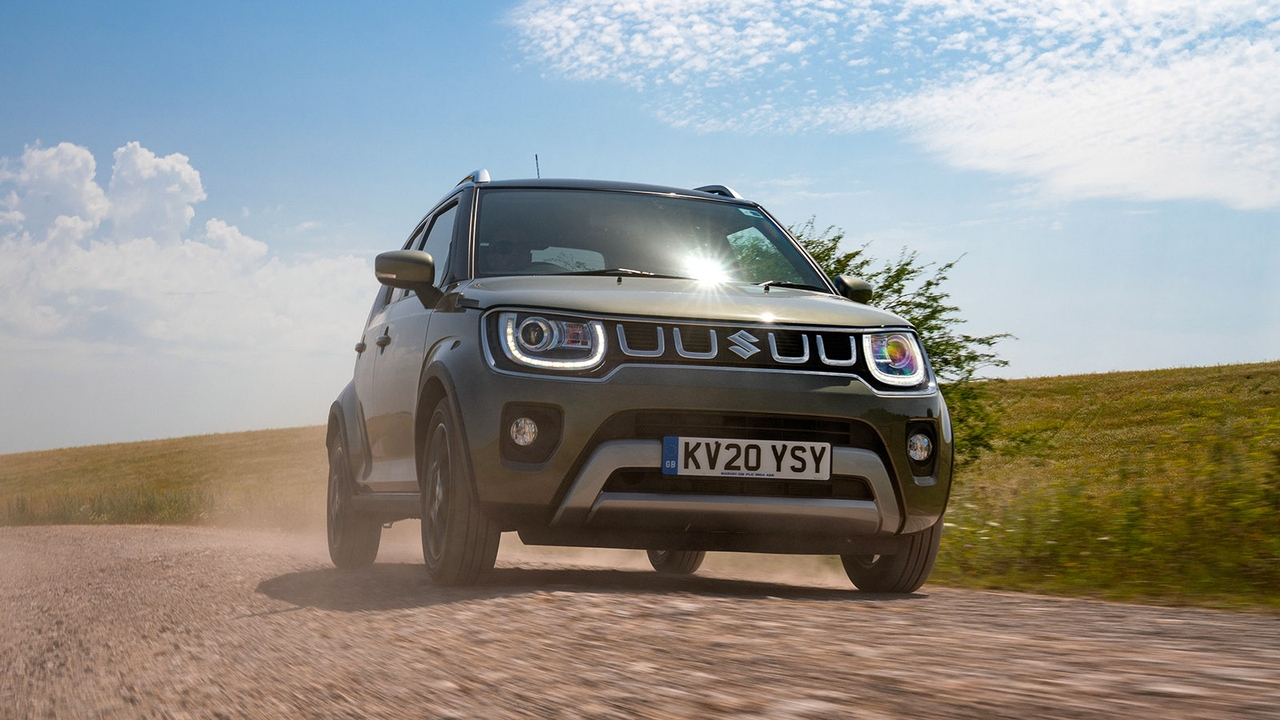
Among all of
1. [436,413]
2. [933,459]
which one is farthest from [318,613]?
[933,459]

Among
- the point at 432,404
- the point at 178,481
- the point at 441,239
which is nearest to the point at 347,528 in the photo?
the point at 441,239

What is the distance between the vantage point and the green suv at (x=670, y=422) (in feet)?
15.5

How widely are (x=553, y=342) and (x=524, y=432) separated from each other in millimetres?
362

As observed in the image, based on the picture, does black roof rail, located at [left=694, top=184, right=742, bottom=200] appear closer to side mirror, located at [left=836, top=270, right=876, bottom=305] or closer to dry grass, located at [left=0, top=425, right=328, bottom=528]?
side mirror, located at [left=836, top=270, right=876, bottom=305]

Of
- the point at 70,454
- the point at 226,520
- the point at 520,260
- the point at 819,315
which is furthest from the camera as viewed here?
the point at 70,454

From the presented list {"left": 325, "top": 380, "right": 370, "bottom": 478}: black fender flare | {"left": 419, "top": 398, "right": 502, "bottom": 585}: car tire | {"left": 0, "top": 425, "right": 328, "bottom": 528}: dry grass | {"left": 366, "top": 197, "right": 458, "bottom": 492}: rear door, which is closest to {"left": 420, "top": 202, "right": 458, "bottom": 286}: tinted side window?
{"left": 366, "top": 197, "right": 458, "bottom": 492}: rear door

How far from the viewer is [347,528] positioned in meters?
7.51

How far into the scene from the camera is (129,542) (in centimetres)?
1081

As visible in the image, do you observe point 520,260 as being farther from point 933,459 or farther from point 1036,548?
point 1036,548

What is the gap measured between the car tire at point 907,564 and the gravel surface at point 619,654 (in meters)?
0.14

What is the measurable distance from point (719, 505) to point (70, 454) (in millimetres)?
55360

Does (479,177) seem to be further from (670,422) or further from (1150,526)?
(1150,526)

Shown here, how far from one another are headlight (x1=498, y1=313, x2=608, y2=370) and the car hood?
7 centimetres

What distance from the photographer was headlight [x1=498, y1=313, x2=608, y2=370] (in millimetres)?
4762
